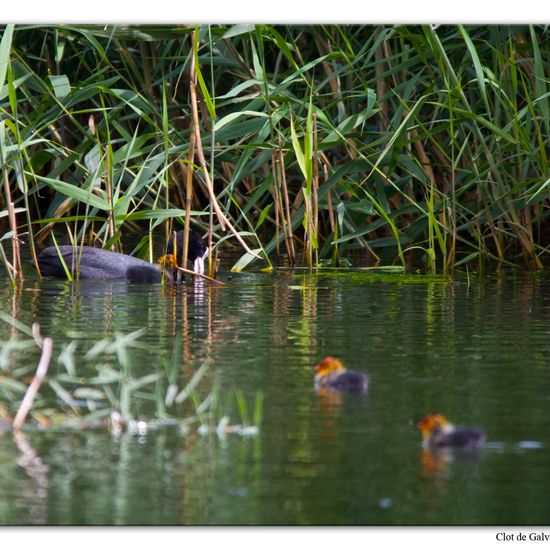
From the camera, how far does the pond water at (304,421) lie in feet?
14.0

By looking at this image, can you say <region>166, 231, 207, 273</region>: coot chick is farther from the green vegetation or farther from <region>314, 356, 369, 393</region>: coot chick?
<region>314, 356, 369, 393</region>: coot chick

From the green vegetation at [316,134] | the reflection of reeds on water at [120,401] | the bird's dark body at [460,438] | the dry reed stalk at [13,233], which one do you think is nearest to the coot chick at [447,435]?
the bird's dark body at [460,438]

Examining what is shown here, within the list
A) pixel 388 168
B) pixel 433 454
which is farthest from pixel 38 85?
pixel 433 454

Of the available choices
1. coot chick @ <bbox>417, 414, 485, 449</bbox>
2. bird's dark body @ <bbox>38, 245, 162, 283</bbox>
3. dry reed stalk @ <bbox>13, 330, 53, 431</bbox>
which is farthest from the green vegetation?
coot chick @ <bbox>417, 414, 485, 449</bbox>

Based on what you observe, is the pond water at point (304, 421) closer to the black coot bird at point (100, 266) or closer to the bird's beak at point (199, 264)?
the black coot bird at point (100, 266)

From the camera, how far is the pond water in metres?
4.28

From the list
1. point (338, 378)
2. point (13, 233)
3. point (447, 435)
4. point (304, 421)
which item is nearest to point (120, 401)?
point (304, 421)

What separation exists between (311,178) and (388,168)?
142cm

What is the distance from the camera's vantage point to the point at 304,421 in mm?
5277

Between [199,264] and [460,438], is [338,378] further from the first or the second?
[199,264]

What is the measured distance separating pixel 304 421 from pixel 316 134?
474 centimetres

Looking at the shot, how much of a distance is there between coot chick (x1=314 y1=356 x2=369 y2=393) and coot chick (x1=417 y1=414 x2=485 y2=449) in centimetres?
79
